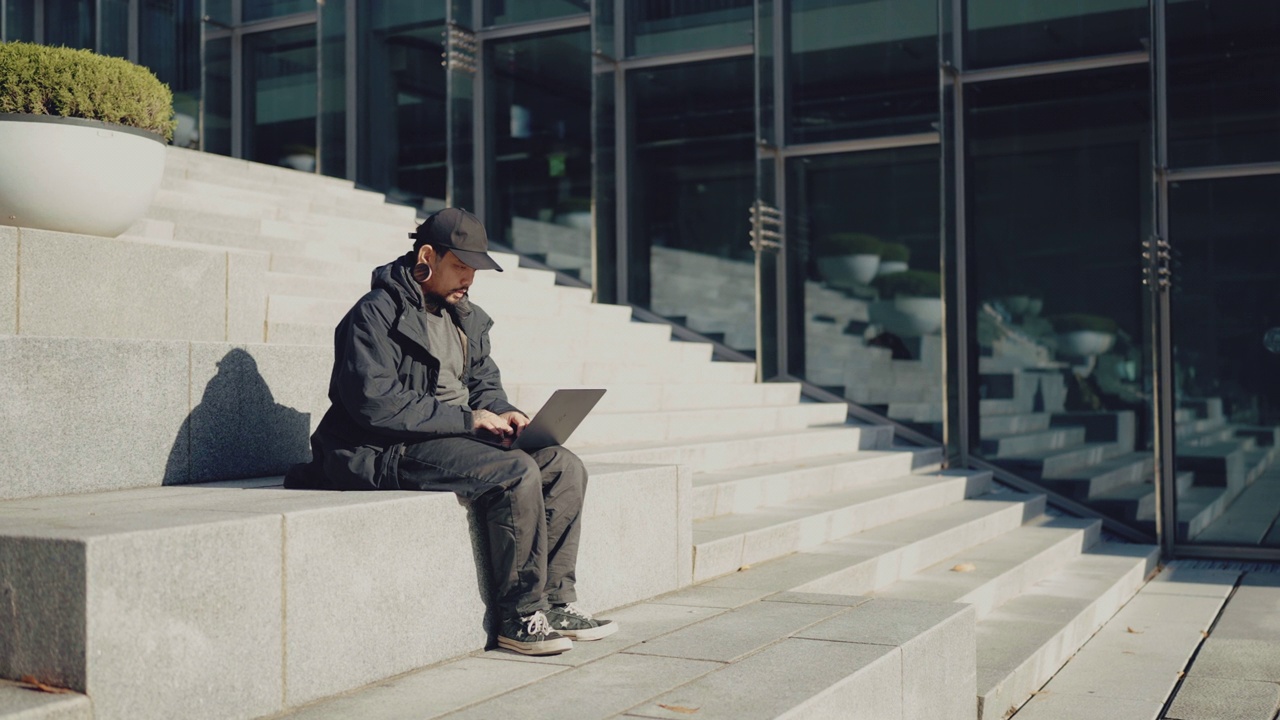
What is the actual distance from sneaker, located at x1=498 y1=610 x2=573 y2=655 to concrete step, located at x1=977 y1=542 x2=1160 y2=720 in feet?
6.50

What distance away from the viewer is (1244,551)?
9828 mm

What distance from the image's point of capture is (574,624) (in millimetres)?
4184

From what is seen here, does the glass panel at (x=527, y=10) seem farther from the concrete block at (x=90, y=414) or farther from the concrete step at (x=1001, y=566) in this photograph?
the concrete block at (x=90, y=414)

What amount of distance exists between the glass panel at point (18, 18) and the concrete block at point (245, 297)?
1416 centimetres

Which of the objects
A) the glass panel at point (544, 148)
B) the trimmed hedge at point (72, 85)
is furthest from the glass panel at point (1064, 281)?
the trimmed hedge at point (72, 85)

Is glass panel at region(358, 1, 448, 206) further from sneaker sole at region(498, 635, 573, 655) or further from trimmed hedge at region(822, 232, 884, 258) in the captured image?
sneaker sole at region(498, 635, 573, 655)

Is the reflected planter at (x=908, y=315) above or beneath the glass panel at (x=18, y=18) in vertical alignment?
beneath

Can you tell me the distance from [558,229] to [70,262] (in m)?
8.25

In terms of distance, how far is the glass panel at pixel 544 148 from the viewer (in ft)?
41.5

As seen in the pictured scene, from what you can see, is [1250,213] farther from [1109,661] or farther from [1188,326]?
[1109,661]

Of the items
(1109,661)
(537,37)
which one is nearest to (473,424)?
(1109,661)

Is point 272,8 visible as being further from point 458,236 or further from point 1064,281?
point 458,236

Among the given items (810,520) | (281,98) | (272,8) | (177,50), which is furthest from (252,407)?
(177,50)

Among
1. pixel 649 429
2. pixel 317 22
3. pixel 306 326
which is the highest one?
pixel 317 22
